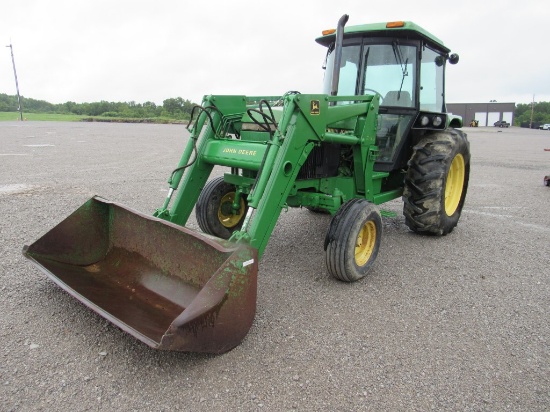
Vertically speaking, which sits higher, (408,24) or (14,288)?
(408,24)

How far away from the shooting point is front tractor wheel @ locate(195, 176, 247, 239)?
15.0 feet

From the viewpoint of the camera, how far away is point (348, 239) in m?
3.60

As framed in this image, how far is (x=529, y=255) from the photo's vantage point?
4.64 m

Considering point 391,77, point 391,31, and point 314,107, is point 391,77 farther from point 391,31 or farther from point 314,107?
point 314,107

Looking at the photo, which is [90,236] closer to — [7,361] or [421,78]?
[7,361]

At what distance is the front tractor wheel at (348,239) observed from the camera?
361 cm

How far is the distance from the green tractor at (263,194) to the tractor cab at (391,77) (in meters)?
0.01

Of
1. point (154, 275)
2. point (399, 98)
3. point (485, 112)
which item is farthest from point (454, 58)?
point (485, 112)

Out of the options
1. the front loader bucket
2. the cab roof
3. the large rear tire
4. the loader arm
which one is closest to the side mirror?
the cab roof

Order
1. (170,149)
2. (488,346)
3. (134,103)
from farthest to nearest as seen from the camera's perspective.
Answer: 1. (134,103)
2. (170,149)
3. (488,346)

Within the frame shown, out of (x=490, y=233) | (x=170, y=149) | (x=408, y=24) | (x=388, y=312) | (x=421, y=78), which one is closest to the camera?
(x=388, y=312)

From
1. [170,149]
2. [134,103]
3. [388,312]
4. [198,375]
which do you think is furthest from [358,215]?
[134,103]

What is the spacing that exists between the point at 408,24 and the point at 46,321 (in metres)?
4.15

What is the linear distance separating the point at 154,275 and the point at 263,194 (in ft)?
3.41
